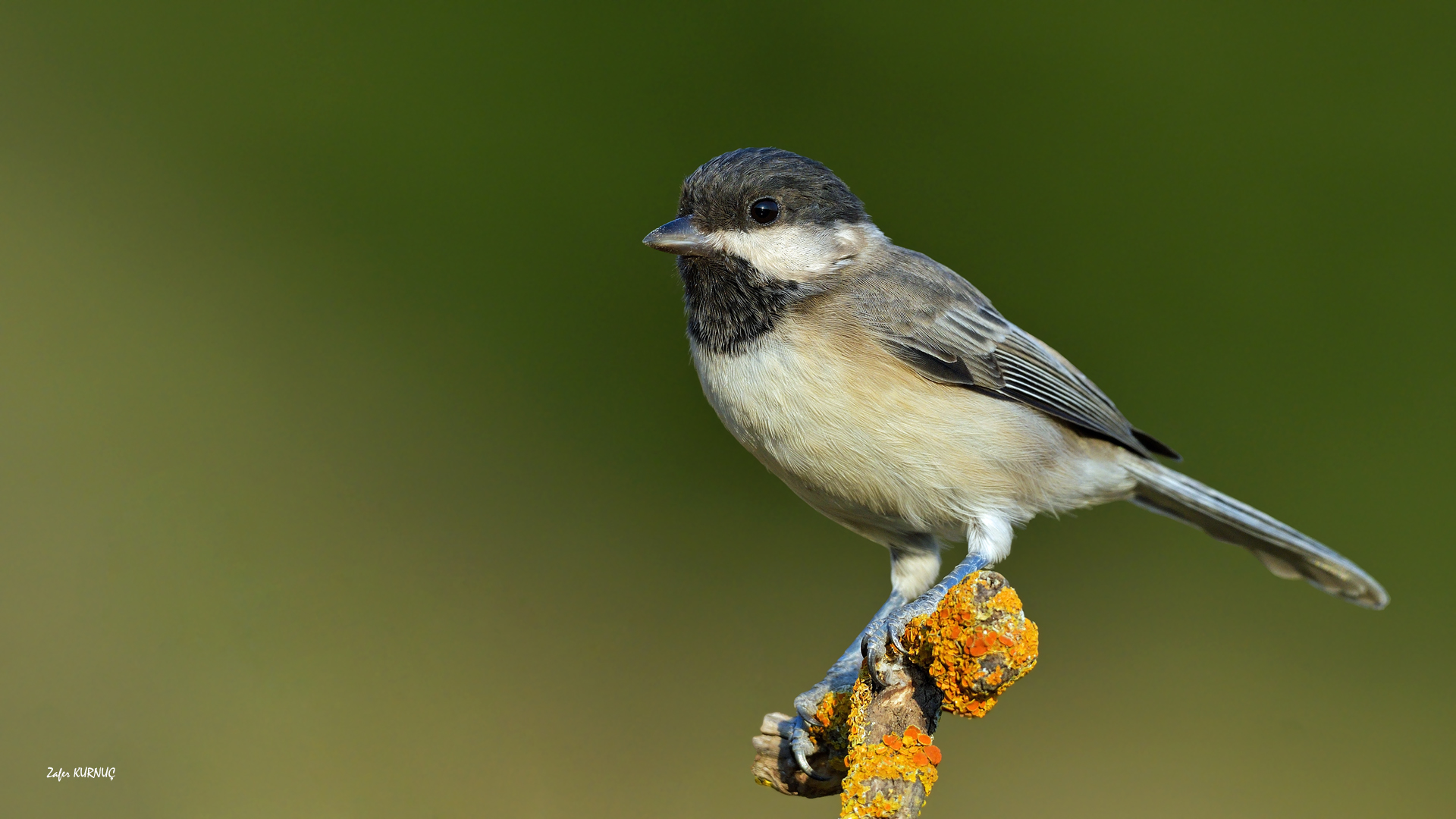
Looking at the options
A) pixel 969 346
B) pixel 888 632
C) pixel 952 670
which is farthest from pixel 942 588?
pixel 969 346

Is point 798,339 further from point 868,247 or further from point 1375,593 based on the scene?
point 1375,593

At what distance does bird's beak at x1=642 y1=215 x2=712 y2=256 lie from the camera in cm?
193

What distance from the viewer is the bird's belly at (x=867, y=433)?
74.9 inches

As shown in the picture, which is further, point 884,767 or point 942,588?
point 942,588

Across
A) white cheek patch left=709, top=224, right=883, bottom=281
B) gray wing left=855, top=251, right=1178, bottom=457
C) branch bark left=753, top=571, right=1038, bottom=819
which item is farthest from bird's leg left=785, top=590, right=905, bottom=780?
white cheek patch left=709, top=224, right=883, bottom=281

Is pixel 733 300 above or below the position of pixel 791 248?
below

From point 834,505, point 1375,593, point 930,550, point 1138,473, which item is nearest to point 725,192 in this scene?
point 834,505

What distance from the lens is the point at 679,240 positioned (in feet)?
6.39

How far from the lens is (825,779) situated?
1669 millimetres

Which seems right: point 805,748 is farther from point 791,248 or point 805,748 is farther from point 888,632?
point 791,248

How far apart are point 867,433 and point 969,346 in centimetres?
47

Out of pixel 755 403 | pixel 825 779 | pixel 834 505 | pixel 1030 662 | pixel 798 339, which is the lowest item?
pixel 825 779

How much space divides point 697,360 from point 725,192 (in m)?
0.36

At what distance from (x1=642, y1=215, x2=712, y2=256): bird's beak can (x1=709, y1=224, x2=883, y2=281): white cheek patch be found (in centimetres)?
3
